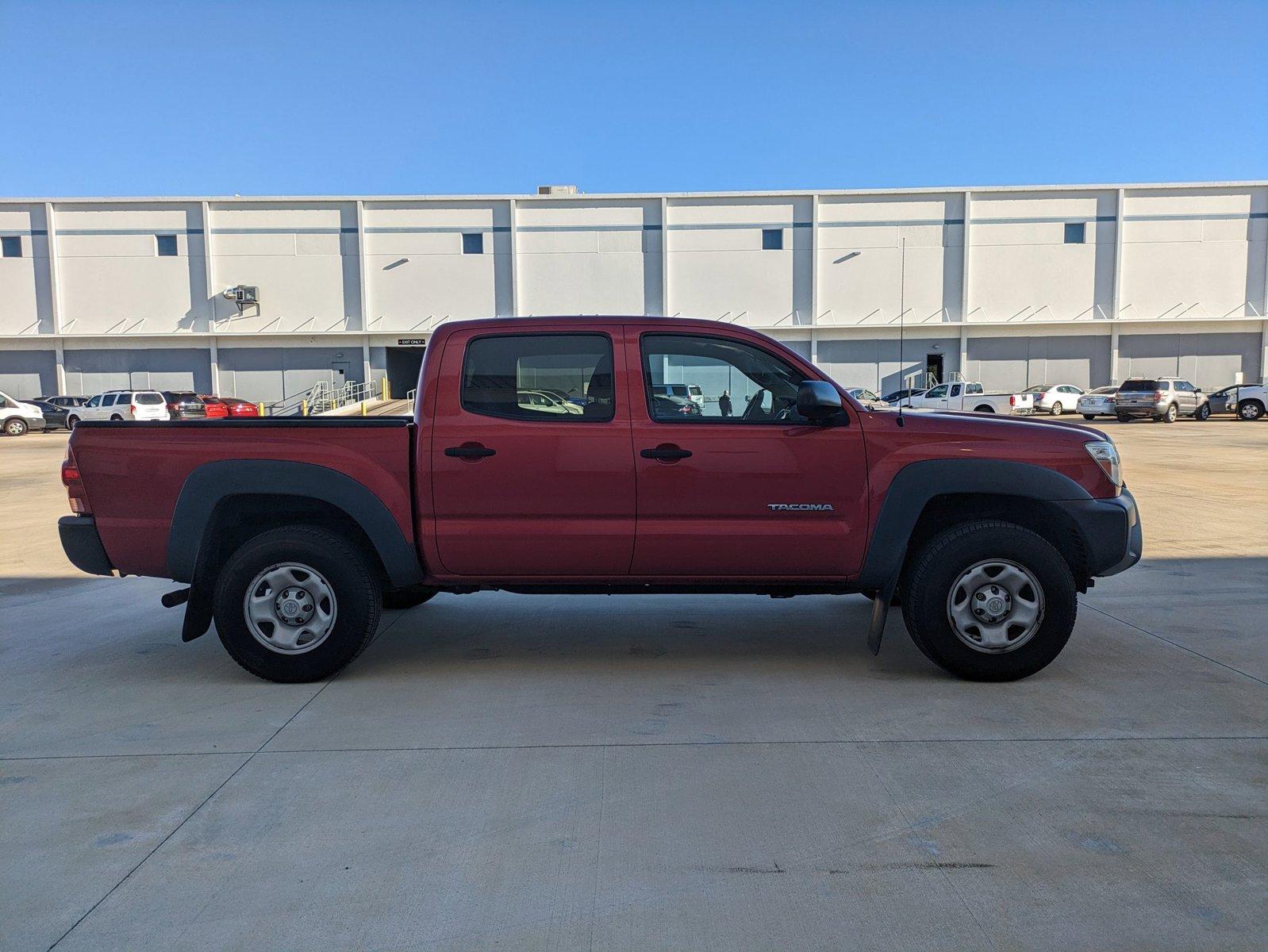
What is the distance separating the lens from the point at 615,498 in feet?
16.3

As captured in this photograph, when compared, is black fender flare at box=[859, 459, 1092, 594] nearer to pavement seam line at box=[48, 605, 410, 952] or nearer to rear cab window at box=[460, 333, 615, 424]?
rear cab window at box=[460, 333, 615, 424]

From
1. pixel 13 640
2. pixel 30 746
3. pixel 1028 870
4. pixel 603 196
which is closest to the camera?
pixel 1028 870

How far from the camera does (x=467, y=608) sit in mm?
7047

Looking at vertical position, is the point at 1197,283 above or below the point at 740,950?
above

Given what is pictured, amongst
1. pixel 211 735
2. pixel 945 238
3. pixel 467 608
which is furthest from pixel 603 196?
pixel 211 735

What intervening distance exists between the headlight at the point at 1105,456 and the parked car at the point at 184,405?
33.3 metres

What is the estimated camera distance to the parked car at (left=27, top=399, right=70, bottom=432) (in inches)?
1457

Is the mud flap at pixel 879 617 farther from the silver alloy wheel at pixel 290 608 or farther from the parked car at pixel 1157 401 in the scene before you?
the parked car at pixel 1157 401

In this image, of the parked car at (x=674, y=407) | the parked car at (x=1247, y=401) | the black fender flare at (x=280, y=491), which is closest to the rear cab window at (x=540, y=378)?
the parked car at (x=674, y=407)

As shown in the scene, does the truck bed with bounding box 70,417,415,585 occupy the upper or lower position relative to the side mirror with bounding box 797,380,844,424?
lower

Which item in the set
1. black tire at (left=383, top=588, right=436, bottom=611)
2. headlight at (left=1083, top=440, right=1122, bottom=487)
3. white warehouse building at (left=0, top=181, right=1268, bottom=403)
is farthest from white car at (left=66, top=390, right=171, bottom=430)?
headlight at (left=1083, top=440, right=1122, bottom=487)

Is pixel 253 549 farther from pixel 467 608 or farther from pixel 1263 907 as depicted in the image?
pixel 1263 907

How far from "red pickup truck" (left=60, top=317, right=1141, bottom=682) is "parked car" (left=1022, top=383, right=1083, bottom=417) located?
3585 centimetres

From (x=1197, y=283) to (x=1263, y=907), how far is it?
48.5 metres
